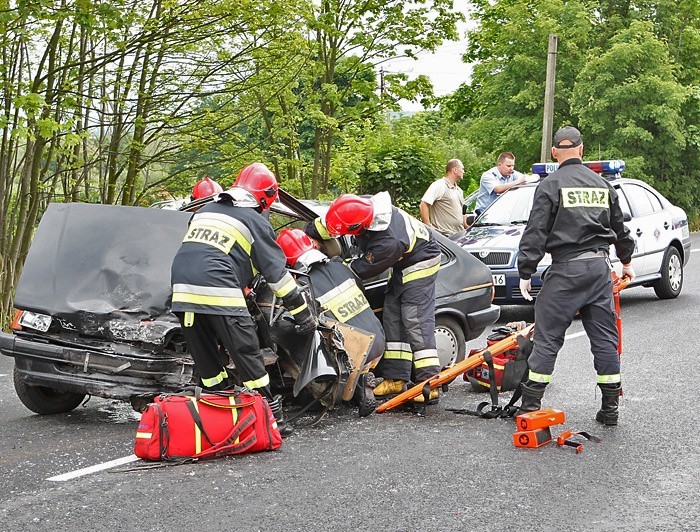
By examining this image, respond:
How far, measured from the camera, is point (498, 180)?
12.9 m

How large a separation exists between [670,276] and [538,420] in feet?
23.5

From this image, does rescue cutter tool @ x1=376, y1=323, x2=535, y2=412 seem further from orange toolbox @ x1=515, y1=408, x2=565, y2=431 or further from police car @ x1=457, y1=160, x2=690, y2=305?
police car @ x1=457, y1=160, x2=690, y2=305

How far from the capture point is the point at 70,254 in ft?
22.3

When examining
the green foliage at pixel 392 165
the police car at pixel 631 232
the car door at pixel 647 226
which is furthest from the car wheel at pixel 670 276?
the green foliage at pixel 392 165

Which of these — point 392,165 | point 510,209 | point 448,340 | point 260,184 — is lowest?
point 448,340

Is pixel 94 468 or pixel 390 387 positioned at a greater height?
pixel 390 387

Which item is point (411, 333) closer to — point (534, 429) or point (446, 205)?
point (534, 429)

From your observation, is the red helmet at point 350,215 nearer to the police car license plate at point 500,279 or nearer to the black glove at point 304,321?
the black glove at point 304,321

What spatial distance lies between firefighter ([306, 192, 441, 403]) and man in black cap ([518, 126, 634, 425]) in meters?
0.99

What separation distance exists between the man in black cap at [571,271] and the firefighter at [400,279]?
987 mm

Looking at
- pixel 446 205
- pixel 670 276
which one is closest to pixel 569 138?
pixel 446 205

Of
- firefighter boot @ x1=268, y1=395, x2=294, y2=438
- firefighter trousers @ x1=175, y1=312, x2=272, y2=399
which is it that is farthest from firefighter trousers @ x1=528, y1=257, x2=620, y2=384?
firefighter trousers @ x1=175, y1=312, x2=272, y2=399

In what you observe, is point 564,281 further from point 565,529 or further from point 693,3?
point 693,3

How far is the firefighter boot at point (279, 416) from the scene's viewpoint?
6316 mm
